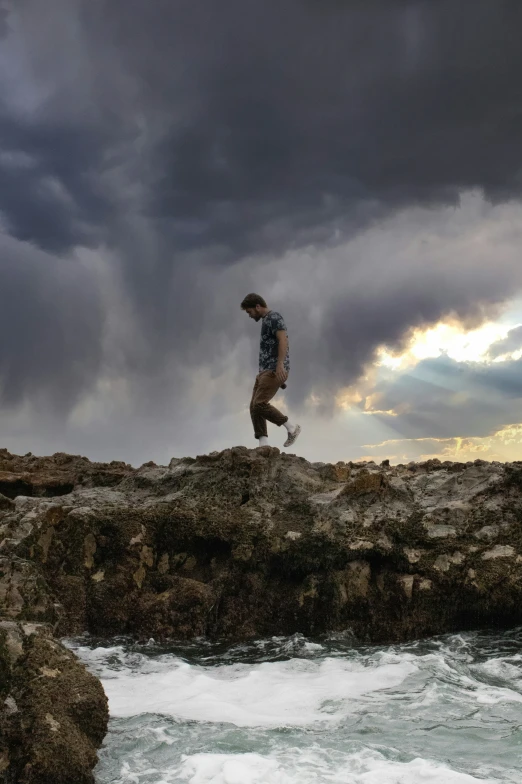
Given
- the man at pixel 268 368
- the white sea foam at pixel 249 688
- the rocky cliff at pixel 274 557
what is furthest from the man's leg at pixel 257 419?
the white sea foam at pixel 249 688

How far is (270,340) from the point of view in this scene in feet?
41.5

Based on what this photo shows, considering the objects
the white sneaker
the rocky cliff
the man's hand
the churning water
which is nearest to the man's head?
the man's hand

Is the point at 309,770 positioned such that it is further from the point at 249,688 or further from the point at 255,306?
the point at 255,306

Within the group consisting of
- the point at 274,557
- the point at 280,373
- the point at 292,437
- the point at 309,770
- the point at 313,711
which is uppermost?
the point at 280,373

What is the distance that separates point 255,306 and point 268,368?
47.5 inches

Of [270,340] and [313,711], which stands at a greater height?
[270,340]

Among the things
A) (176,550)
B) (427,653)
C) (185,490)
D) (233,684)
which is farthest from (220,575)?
(427,653)

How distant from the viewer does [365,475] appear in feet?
32.3

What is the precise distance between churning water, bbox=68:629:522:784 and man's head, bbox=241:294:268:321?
19.9 ft

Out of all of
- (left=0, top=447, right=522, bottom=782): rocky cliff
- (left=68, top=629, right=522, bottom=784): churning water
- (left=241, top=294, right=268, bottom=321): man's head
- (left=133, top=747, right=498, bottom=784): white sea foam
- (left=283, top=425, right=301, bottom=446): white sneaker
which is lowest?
(left=133, top=747, right=498, bottom=784): white sea foam

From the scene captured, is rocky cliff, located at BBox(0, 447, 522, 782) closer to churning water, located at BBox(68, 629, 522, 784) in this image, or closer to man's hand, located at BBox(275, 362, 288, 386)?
churning water, located at BBox(68, 629, 522, 784)

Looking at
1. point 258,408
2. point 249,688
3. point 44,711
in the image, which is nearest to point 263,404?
point 258,408

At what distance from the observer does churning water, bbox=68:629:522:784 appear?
16.6 feet

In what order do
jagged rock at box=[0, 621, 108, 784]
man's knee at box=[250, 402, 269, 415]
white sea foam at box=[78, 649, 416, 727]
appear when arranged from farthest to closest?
man's knee at box=[250, 402, 269, 415] < white sea foam at box=[78, 649, 416, 727] < jagged rock at box=[0, 621, 108, 784]
